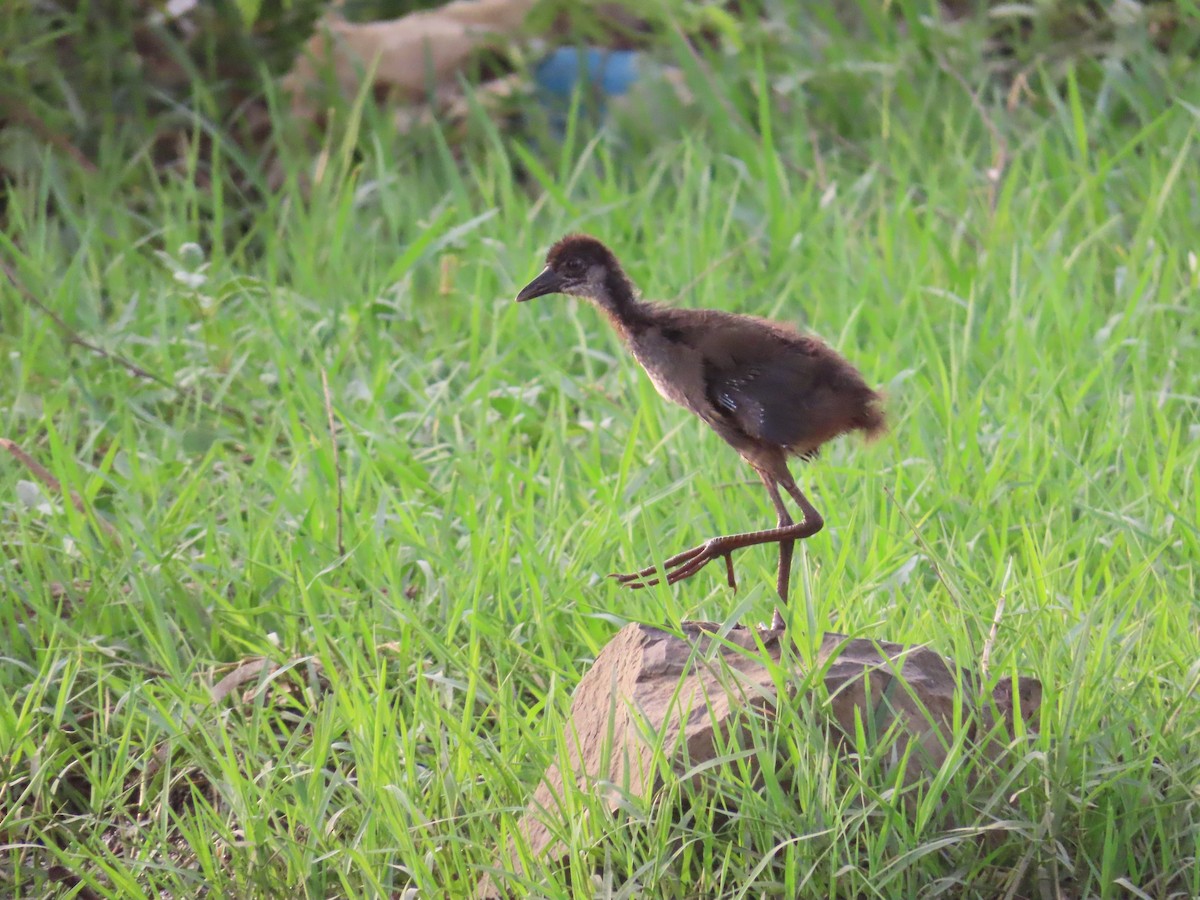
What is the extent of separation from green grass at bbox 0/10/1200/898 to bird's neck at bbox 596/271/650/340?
0.65 meters

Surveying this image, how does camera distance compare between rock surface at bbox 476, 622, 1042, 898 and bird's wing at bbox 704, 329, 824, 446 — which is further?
bird's wing at bbox 704, 329, 824, 446

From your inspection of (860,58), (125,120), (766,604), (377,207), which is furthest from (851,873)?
(125,120)

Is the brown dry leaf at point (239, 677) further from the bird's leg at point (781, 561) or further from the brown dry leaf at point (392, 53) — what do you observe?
the brown dry leaf at point (392, 53)

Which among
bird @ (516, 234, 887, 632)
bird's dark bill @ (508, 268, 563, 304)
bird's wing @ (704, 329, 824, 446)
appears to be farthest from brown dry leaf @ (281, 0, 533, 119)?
bird's wing @ (704, 329, 824, 446)

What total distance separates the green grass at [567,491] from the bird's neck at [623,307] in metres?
0.65

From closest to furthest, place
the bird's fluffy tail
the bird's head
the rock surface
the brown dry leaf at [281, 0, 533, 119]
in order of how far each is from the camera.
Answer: the rock surface → the bird's fluffy tail → the bird's head → the brown dry leaf at [281, 0, 533, 119]

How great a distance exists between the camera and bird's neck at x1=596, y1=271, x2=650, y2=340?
11.3ft

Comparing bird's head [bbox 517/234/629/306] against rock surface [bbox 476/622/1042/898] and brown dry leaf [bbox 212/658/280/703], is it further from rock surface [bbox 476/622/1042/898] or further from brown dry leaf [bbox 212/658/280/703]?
brown dry leaf [bbox 212/658/280/703]

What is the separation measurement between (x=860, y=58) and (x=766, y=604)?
3.97 meters

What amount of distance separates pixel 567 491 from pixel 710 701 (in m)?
1.48

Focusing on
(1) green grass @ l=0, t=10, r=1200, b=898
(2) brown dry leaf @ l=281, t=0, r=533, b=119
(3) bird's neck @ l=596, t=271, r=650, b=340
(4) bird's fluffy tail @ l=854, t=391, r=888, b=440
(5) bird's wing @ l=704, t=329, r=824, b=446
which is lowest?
(1) green grass @ l=0, t=10, r=1200, b=898

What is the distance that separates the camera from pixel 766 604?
381cm

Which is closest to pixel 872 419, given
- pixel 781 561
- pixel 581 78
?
pixel 781 561

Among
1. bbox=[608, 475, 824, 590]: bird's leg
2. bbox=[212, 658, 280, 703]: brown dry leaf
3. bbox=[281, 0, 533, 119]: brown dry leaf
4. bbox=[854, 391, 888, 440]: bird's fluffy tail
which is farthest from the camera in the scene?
bbox=[281, 0, 533, 119]: brown dry leaf
